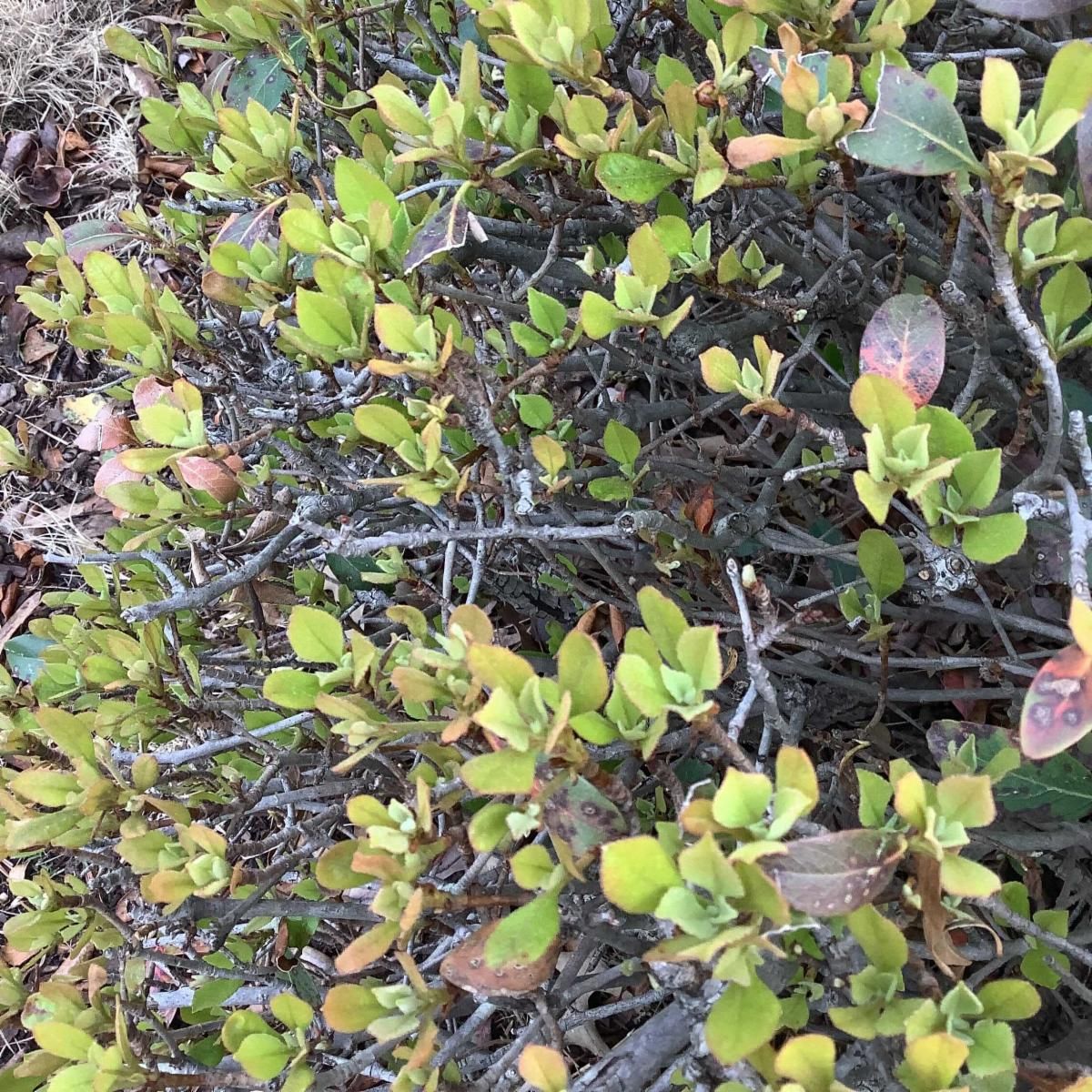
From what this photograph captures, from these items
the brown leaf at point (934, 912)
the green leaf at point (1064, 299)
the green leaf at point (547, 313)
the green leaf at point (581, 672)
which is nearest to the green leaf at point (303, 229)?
the green leaf at point (547, 313)

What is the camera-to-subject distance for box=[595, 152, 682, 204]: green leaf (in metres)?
1.15

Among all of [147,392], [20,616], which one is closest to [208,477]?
[147,392]

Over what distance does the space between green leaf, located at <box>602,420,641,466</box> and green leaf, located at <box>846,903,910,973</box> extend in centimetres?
71

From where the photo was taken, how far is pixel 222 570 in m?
1.92

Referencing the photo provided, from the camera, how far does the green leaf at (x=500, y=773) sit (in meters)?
0.85

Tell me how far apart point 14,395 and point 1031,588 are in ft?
11.1

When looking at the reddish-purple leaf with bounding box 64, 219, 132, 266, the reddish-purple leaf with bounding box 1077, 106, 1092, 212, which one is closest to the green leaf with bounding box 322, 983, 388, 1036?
the reddish-purple leaf with bounding box 1077, 106, 1092, 212

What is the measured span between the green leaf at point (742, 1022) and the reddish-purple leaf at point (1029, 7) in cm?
107

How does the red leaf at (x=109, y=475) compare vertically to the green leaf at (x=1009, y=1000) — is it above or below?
above

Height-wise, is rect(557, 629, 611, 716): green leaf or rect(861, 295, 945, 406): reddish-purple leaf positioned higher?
rect(861, 295, 945, 406): reddish-purple leaf

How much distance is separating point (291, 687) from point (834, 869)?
24.5 inches

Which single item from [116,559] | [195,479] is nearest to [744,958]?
[195,479]

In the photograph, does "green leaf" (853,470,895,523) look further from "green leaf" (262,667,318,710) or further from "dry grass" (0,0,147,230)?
"dry grass" (0,0,147,230)

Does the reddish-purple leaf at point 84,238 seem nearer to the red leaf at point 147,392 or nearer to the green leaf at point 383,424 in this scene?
the red leaf at point 147,392
